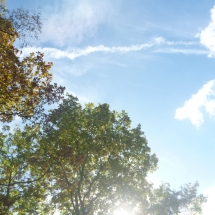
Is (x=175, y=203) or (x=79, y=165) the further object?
(x=175, y=203)

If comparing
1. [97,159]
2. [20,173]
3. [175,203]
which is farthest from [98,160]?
[175,203]

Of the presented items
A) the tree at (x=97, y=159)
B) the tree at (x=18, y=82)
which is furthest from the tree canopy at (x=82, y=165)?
the tree at (x=18, y=82)

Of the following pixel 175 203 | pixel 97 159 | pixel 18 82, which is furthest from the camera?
pixel 175 203

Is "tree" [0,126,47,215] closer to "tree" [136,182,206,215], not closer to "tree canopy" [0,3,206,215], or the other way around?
"tree canopy" [0,3,206,215]

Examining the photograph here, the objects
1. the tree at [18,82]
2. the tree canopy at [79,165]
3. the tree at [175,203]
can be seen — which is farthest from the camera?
the tree at [175,203]

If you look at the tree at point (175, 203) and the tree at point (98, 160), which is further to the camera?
the tree at point (175, 203)

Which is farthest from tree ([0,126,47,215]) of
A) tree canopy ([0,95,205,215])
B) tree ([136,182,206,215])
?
tree ([136,182,206,215])

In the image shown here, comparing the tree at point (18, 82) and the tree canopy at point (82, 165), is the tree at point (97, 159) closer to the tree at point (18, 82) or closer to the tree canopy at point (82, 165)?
the tree canopy at point (82, 165)

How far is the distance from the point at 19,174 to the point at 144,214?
37306 mm

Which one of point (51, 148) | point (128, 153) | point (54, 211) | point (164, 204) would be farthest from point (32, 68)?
point (164, 204)

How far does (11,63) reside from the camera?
40.8 ft

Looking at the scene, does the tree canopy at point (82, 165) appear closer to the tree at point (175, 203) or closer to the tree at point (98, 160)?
the tree at point (98, 160)

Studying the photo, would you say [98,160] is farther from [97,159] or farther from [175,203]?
[175,203]

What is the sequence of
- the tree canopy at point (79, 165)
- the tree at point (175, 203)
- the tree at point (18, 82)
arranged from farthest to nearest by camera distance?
the tree at point (175, 203) → the tree canopy at point (79, 165) → the tree at point (18, 82)
